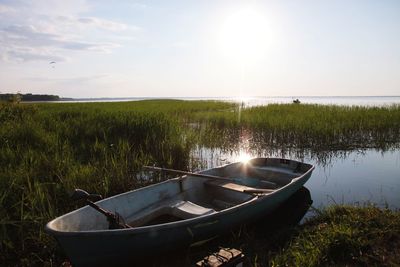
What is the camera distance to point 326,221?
486cm

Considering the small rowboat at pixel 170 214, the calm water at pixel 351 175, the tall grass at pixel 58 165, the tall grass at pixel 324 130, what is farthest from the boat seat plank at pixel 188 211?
the tall grass at pixel 324 130

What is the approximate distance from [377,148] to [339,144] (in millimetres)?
1113

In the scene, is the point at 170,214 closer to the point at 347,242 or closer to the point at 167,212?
the point at 167,212

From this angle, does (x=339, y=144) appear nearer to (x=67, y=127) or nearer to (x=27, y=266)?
(x=67, y=127)

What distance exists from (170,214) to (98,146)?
3690 mm

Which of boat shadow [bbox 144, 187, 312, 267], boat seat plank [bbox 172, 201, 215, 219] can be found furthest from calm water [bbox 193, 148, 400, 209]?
boat seat plank [bbox 172, 201, 215, 219]

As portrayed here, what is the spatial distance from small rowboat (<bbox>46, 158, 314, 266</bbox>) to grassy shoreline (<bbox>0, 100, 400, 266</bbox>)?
0.81 metres

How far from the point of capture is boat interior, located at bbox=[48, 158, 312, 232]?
160 inches

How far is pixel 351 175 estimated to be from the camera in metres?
7.87

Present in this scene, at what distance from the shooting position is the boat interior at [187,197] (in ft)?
13.4

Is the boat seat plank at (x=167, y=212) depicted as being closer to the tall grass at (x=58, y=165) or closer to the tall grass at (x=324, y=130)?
the tall grass at (x=58, y=165)

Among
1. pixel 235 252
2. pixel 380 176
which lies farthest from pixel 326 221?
pixel 380 176

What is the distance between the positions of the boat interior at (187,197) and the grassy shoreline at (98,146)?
2.04 ft

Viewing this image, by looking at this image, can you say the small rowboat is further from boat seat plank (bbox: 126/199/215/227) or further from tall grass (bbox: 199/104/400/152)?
tall grass (bbox: 199/104/400/152)
